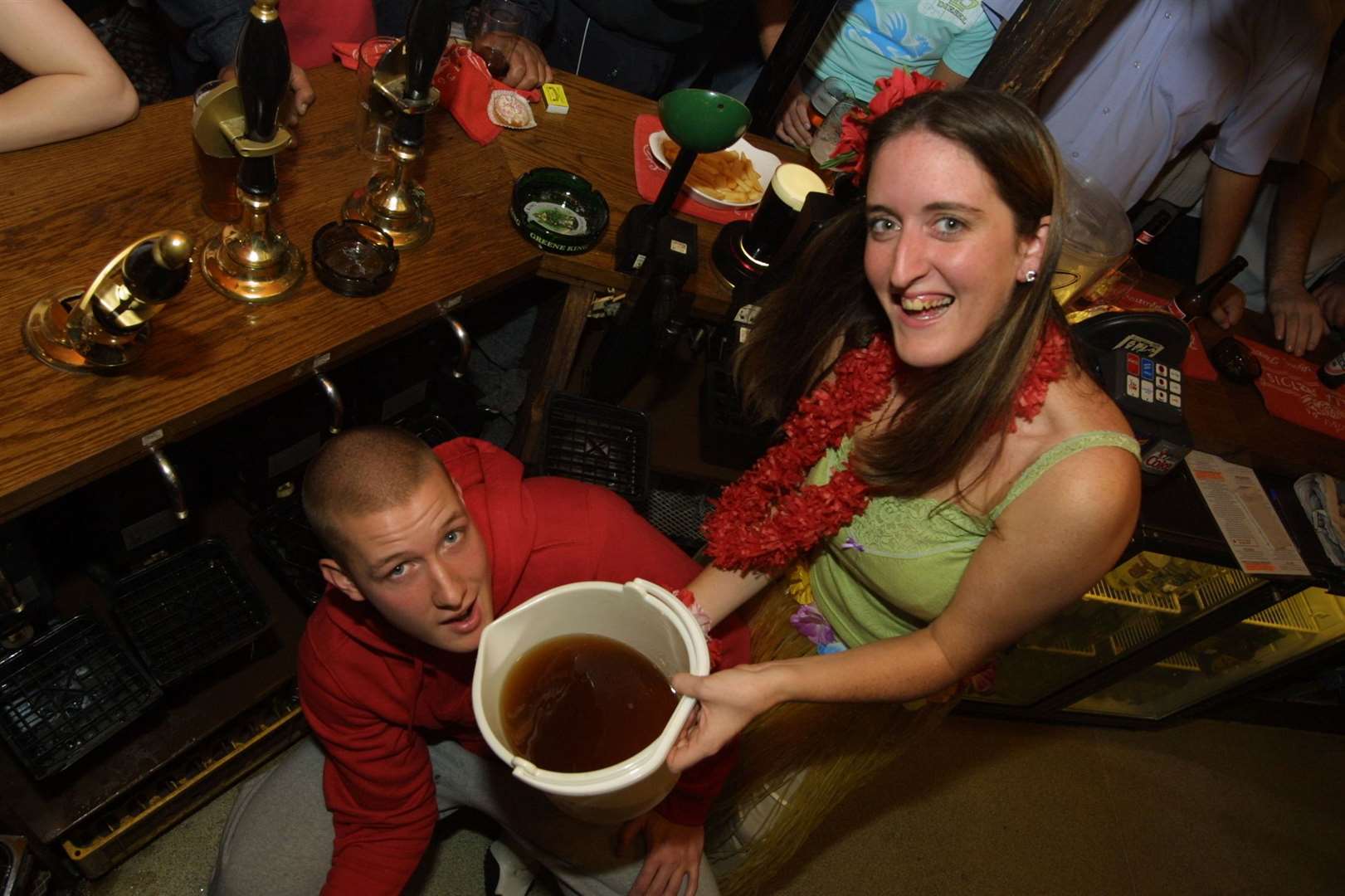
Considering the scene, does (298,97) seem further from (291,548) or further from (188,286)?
(291,548)

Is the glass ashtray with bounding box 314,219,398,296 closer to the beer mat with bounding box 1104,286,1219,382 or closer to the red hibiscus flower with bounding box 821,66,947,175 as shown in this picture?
the red hibiscus flower with bounding box 821,66,947,175

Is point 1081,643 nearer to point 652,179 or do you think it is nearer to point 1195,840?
point 1195,840

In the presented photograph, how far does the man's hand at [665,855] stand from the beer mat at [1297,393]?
7.27 ft

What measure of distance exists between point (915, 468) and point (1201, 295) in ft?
6.60

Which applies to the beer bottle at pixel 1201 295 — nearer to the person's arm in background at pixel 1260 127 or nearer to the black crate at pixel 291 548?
the person's arm in background at pixel 1260 127

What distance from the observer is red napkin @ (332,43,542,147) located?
2129 mm

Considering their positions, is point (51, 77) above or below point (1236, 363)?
below

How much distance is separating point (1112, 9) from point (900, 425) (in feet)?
7.15

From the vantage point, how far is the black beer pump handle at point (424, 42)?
1.51 metres

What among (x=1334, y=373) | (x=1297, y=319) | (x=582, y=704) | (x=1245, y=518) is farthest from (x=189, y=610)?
(x=1297, y=319)

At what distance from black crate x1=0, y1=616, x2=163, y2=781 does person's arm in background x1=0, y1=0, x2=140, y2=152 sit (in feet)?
3.20

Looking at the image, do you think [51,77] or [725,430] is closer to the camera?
[51,77]

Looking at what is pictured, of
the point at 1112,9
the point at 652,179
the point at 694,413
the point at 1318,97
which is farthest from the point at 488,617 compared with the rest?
the point at 1318,97

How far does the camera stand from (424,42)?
5.08 feet
